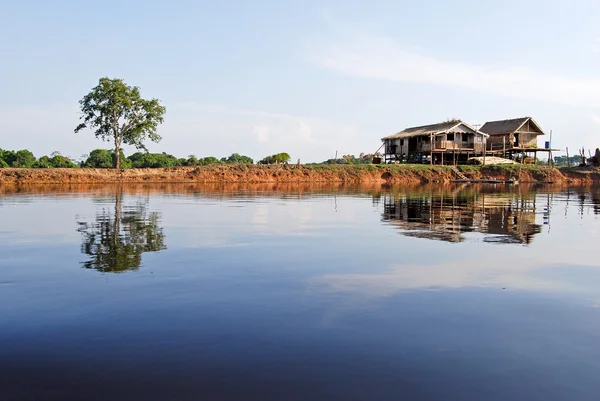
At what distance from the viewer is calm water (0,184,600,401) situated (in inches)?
224

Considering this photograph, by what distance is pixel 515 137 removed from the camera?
8262 centimetres

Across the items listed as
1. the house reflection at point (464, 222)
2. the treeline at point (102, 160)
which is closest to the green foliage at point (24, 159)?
the treeline at point (102, 160)

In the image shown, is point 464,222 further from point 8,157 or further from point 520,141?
point 8,157

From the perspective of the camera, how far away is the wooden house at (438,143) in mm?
76875

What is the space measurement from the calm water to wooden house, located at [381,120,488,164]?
202ft

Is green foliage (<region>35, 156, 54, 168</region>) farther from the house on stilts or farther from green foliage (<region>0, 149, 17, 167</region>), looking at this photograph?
the house on stilts

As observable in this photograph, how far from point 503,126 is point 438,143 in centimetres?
1415

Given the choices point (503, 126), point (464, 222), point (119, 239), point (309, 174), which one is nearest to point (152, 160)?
Answer: point (309, 174)

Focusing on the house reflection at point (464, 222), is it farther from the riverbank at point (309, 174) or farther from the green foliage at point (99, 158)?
the green foliage at point (99, 158)

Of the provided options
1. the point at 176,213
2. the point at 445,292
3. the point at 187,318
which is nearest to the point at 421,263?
the point at 445,292

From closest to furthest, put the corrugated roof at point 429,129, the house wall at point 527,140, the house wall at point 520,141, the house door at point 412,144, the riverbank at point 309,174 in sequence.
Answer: the riverbank at point 309,174 → the corrugated roof at point 429,129 → the house wall at point 520,141 → the house door at point 412,144 → the house wall at point 527,140

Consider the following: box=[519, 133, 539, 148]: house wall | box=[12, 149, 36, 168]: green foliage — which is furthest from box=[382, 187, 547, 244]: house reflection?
box=[12, 149, 36, 168]: green foliage

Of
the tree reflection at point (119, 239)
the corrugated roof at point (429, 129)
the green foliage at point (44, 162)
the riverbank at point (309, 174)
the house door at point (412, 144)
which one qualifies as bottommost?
the tree reflection at point (119, 239)

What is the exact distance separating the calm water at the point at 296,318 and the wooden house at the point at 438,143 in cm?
6169
